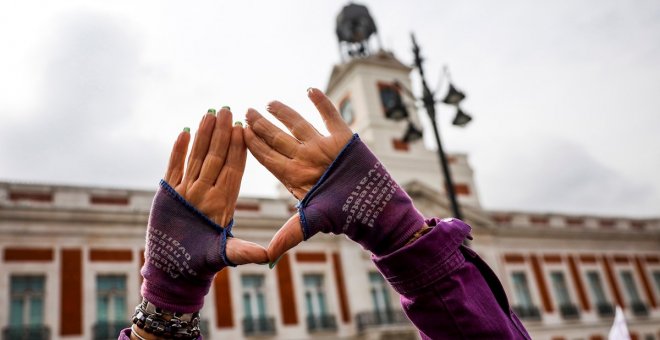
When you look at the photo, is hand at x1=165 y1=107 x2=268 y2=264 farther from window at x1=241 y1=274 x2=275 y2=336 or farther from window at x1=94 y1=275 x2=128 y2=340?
window at x1=241 y1=274 x2=275 y2=336

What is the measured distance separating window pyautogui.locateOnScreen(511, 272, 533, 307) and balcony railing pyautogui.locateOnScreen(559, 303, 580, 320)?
1.53m

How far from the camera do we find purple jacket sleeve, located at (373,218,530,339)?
141 centimetres

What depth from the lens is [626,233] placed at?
2733 cm

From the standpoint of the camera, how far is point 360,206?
1492 millimetres

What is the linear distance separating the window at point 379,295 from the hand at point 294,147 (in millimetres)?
18974

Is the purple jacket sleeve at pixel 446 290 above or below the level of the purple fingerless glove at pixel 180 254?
below

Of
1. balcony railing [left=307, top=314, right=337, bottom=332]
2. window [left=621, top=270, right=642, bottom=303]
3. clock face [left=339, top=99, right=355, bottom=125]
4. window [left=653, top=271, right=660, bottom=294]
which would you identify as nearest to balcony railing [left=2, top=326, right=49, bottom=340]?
balcony railing [left=307, top=314, right=337, bottom=332]

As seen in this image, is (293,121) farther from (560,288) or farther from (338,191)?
(560,288)

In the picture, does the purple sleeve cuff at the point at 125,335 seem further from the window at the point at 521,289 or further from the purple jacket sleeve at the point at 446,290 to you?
the window at the point at 521,289

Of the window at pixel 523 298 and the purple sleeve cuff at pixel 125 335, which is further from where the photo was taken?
the window at pixel 523 298

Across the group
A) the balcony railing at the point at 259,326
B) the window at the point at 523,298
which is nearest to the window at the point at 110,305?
the balcony railing at the point at 259,326

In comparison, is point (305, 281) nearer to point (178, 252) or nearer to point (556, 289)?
point (556, 289)

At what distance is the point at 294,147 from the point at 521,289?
23819 mm

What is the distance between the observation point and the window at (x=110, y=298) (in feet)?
53.1
